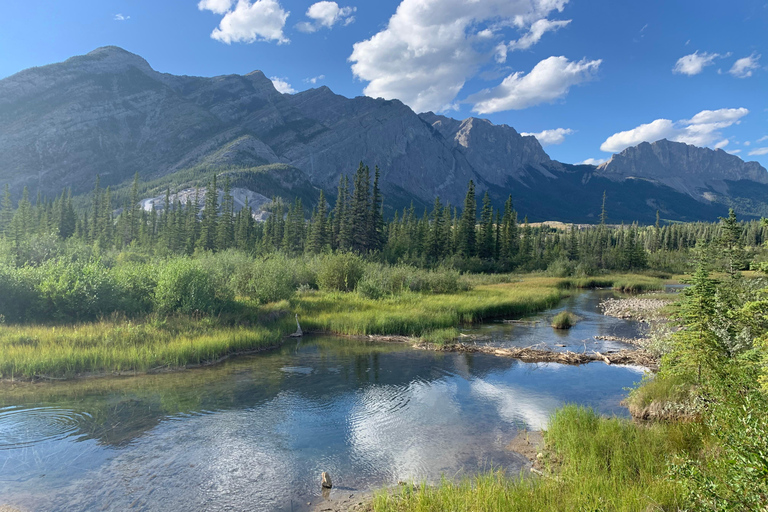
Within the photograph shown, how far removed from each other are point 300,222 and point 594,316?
6959 cm

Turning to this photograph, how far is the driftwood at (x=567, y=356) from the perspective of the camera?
727 inches

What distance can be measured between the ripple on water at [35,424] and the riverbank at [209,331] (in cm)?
312

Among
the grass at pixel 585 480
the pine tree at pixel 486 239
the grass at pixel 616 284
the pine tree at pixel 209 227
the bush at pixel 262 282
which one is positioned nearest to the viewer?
the grass at pixel 585 480

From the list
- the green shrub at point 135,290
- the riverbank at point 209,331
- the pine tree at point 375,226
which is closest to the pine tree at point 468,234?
the pine tree at point 375,226

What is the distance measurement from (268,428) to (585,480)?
7967 mm

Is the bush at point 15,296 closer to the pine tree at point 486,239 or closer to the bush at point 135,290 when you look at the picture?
the bush at point 135,290

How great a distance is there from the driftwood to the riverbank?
8.05 ft

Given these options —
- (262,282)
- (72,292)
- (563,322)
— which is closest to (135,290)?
(72,292)

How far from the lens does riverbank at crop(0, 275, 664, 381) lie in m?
15.0

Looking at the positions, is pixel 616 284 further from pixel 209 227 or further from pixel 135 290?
pixel 209 227

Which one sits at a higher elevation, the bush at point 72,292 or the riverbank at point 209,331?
the bush at point 72,292

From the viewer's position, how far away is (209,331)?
19469 millimetres

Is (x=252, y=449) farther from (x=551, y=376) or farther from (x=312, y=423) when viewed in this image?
(x=551, y=376)

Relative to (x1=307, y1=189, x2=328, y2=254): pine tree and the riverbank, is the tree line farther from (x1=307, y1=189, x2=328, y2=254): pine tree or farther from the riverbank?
the riverbank
